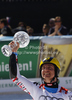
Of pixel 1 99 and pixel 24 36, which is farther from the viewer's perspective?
pixel 1 99

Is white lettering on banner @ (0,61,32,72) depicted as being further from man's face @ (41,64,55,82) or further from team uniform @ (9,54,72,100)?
man's face @ (41,64,55,82)

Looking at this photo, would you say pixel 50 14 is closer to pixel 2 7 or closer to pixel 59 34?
pixel 2 7

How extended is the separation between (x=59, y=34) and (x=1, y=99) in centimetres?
235

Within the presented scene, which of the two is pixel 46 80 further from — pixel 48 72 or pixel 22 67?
pixel 22 67

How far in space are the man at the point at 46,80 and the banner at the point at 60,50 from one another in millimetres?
3285

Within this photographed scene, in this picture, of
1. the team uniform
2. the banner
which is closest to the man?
the team uniform

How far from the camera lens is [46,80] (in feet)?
8.58

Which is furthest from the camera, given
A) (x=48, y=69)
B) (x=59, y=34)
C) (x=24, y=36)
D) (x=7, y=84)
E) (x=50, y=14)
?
(x=50, y=14)

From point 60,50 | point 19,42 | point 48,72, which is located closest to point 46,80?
point 48,72

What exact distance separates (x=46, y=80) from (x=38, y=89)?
19 centimetres

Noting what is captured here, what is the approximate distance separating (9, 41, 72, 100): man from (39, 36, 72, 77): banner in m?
3.29

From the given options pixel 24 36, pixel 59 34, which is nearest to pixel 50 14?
pixel 59 34

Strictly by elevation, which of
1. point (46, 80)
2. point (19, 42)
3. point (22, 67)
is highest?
point (19, 42)

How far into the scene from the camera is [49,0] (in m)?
12.7
